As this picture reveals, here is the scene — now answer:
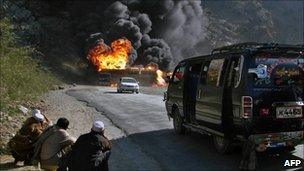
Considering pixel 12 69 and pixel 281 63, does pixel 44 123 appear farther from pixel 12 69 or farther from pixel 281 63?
pixel 12 69

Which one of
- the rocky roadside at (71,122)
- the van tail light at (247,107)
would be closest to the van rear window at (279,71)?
the van tail light at (247,107)

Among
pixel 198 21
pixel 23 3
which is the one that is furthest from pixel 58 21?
pixel 198 21

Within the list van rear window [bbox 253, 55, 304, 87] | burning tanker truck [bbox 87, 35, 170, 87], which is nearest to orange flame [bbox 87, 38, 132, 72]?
burning tanker truck [bbox 87, 35, 170, 87]

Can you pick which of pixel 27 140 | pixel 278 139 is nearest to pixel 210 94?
pixel 278 139

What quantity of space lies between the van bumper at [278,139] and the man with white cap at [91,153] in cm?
365

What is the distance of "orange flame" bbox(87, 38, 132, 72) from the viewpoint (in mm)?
62344

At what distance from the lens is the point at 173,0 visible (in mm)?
73438

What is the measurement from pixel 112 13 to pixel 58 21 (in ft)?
49.6

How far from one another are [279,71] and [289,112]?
90 cm

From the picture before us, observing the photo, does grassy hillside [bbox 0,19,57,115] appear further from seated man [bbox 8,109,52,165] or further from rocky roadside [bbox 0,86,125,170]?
seated man [bbox 8,109,52,165]

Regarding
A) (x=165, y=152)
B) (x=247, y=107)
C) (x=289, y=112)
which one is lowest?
(x=165, y=152)

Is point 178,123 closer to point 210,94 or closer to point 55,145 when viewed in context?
point 210,94

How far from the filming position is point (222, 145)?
10.9m

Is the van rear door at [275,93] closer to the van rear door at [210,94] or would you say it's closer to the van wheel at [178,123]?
the van rear door at [210,94]
